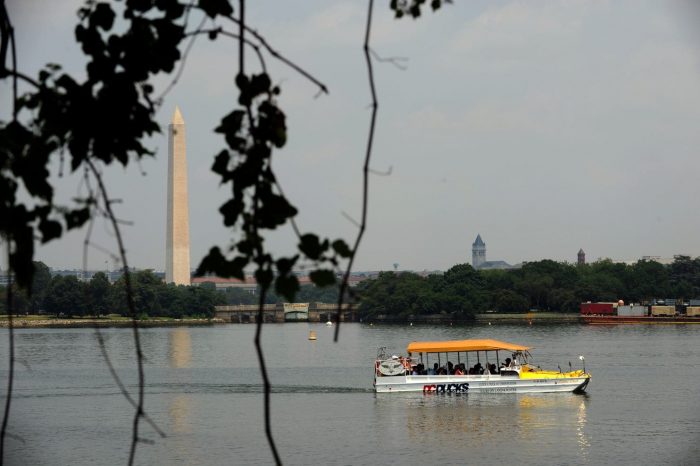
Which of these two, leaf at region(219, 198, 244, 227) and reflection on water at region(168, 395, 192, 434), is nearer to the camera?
leaf at region(219, 198, 244, 227)

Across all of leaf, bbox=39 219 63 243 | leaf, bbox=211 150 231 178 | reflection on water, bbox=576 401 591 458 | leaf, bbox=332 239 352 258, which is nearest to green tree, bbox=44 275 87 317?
reflection on water, bbox=576 401 591 458

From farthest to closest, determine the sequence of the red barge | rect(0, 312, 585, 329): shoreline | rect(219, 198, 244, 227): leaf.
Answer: rect(0, 312, 585, 329): shoreline, the red barge, rect(219, 198, 244, 227): leaf

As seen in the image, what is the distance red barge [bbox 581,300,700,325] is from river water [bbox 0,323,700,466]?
6724cm

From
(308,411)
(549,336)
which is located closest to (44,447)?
(308,411)

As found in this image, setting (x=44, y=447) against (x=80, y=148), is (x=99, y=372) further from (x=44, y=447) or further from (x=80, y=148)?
(x=80, y=148)

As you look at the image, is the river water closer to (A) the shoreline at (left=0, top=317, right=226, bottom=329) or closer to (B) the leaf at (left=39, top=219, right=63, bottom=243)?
(B) the leaf at (left=39, top=219, right=63, bottom=243)

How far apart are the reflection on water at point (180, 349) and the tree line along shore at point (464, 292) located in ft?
35.7

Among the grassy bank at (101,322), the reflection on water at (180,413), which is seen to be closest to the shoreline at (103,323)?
the grassy bank at (101,322)

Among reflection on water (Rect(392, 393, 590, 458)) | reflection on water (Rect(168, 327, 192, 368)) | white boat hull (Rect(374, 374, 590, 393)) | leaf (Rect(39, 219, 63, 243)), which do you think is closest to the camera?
leaf (Rect(39, 219, 63, 243))

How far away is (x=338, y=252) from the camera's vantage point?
3.95m

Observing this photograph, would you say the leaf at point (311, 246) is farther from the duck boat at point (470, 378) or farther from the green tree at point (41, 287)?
the green tree at point (41, 287)

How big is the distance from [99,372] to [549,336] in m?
56.8

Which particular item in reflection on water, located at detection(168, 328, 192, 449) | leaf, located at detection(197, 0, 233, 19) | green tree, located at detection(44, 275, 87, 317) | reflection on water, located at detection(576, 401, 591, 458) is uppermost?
green tree, located at detection(44, 275, 87, 317)

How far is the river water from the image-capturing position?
36031 mm
